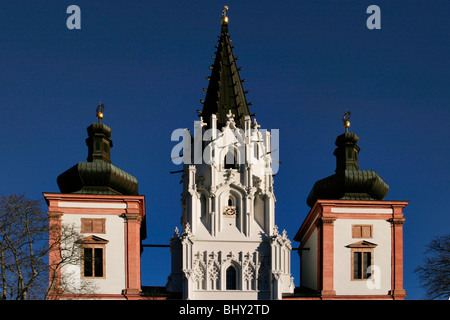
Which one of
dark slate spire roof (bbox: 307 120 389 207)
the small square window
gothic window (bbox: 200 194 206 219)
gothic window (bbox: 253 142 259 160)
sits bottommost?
the small square window

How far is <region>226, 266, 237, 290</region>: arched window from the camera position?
171ft

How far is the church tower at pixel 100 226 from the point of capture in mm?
50438

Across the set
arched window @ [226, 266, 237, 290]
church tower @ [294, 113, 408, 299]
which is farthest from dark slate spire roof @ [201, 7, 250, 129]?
arched window @ [226, 266, 237, 290]

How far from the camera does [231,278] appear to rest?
52406 mm

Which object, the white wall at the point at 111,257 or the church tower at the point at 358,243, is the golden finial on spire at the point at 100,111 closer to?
the white wall at the point at 111,257

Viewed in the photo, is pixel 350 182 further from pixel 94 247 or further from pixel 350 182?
pixel 94 247

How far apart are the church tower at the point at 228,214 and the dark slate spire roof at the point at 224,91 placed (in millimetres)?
66

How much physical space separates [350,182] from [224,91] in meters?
9.28

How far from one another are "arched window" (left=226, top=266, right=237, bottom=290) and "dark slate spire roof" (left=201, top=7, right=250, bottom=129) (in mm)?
8788

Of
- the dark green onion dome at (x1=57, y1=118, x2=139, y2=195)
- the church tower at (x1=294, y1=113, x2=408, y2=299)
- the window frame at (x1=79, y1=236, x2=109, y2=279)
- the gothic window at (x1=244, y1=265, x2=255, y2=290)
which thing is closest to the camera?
the window frame at (x1=79, y1=236, x2=109, y2=279)

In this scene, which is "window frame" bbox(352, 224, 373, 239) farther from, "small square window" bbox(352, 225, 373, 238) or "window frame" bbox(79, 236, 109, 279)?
"window frame" bbox(79, 236, 109, 279)

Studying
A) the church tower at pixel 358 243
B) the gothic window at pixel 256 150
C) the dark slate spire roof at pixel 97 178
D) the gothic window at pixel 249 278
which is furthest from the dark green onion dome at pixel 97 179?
the church tower at pixel 358 243

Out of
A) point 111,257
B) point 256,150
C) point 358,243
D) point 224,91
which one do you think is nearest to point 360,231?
point 358,243

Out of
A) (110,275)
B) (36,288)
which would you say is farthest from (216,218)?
(36,288)
